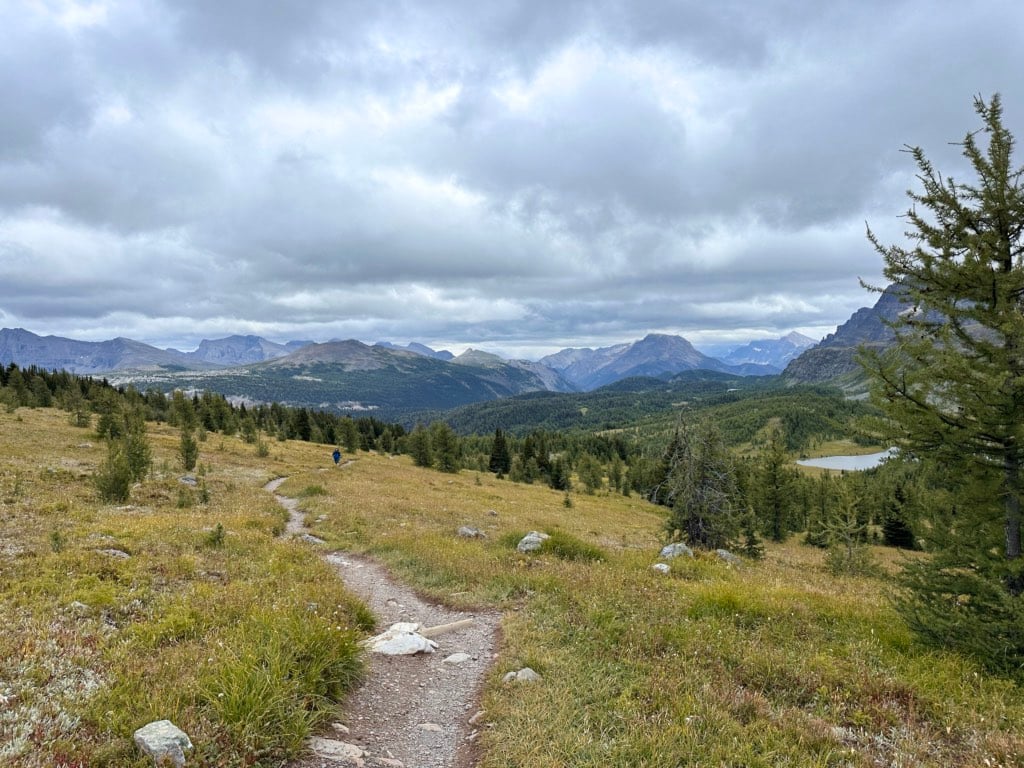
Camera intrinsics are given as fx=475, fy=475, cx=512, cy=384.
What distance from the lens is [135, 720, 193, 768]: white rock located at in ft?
17.4

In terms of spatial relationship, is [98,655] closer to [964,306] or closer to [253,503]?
[964,306]

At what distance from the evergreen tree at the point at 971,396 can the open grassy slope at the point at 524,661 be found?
1.11 meters

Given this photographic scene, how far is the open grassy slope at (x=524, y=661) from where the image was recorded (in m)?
6.13

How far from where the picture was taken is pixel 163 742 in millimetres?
5441

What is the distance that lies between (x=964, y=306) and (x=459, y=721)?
1177 centimetres

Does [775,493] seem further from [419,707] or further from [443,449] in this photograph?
[419,707]

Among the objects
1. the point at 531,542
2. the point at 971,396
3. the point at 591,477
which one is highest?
the point at 971,396

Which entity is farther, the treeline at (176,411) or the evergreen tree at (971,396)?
the treeline at (176,411)

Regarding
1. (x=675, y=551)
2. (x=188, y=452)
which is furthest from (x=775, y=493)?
(x=188, y=452)

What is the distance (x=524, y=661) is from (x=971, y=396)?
359 inches

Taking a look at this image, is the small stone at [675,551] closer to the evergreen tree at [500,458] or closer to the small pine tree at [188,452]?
the small pine tree at [188,452]

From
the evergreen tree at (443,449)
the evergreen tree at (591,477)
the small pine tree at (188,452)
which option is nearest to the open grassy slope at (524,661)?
the small pine tree at (188,452)

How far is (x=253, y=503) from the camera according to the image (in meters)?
27.2

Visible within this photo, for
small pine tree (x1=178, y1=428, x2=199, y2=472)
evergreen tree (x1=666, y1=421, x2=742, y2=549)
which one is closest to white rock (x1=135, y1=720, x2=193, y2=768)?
evergreen tree (x1=666, y1=421, x2=742, y2=549)
